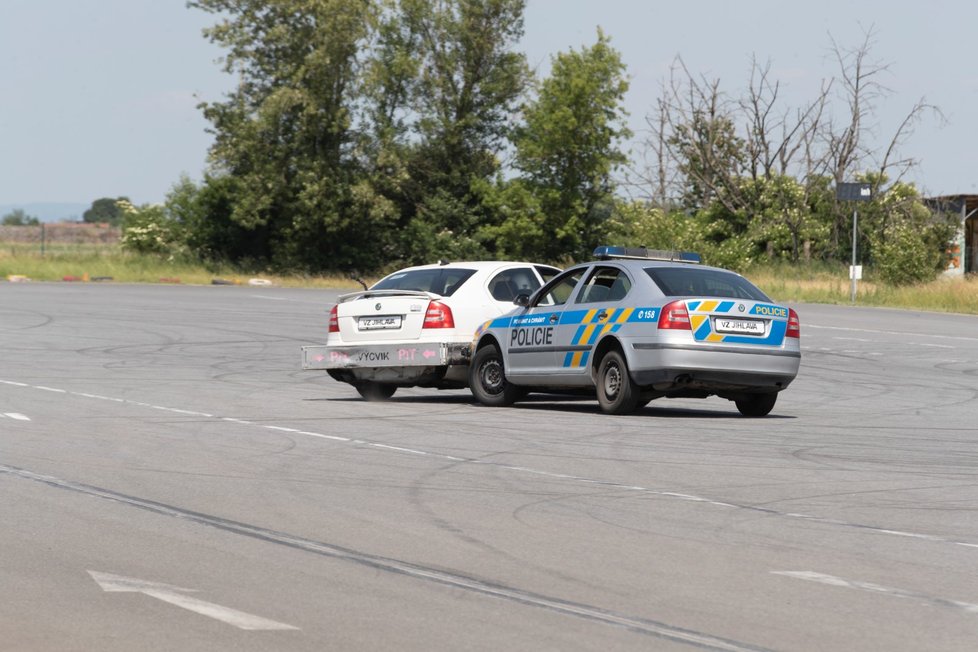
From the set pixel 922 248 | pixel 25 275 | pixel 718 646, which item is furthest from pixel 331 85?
pixel 718 646

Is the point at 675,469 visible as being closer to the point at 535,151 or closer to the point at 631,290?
the point at 631,290

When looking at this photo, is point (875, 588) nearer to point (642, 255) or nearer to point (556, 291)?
point (642, 255)

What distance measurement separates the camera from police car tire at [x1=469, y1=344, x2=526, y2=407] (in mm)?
17109

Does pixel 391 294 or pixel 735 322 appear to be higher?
pixel 391 294

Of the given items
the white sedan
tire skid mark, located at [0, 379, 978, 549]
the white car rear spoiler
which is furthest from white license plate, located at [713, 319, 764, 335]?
tire skid mark, located at [0, 379, 978, 549]

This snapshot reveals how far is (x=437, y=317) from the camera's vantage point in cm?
1750

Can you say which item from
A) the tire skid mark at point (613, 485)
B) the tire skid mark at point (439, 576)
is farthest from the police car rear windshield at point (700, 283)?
the tire skid mark at point (439, 576)

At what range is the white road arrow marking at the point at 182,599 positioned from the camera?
20.5 ft

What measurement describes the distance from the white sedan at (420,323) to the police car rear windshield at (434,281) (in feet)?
0.04

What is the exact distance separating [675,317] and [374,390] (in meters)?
4.97

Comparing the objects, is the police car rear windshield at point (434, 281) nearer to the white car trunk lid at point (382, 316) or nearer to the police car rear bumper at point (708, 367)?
the white car trunk lid at point (382, 316)

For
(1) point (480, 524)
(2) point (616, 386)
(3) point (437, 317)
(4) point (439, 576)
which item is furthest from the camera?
(3) point (437, 317)

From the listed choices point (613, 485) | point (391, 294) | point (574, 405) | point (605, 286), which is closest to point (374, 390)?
point (391, 294)

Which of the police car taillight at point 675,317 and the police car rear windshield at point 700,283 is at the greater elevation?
the police car rear windshield at point 700,283
